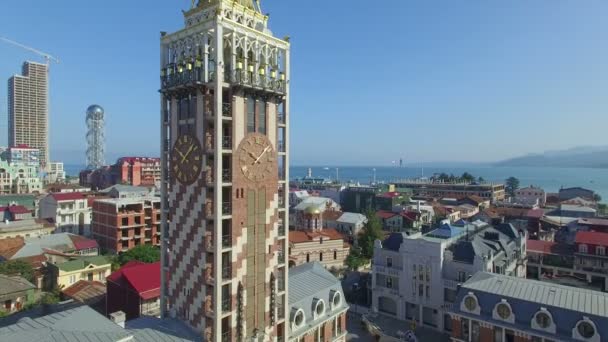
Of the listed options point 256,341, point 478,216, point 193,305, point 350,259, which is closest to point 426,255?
point 350,259

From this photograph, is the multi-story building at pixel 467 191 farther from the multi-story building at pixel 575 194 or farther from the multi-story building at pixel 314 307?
the multi-story building at pixel 314 307

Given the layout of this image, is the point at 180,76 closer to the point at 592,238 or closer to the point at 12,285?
the point at 12,285

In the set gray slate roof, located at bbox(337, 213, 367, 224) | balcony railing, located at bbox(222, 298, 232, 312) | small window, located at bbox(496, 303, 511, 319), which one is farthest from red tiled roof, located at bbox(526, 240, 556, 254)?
balcony railing, located at bbox(222, 298, 232, 312)

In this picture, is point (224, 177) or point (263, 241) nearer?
point (224, 177)

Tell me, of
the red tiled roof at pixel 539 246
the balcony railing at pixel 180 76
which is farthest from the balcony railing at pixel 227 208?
the red tiled roof at pixel 539 246

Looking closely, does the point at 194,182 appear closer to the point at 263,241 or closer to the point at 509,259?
the point at 263,241

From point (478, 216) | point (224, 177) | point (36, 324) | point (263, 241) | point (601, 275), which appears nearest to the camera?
point (36, 324)

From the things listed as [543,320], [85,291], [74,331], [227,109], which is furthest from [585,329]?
[85,291]
